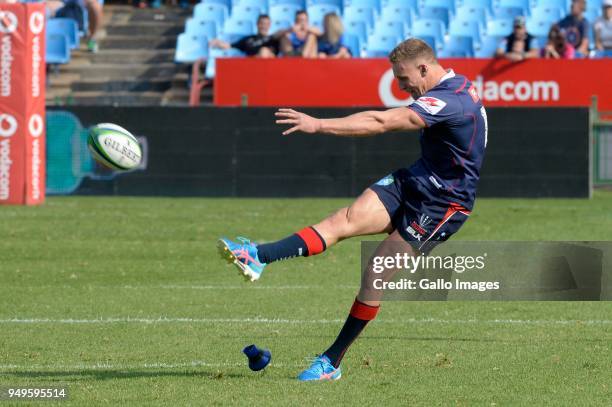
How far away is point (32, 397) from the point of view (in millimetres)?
6934

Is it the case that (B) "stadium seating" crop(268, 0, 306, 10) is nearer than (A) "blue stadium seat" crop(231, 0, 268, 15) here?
Yes

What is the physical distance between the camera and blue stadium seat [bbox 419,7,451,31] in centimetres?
2605

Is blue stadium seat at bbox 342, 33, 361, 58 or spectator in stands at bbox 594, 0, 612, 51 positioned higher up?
spectator in stands at bbox 594, 0, 612, 51

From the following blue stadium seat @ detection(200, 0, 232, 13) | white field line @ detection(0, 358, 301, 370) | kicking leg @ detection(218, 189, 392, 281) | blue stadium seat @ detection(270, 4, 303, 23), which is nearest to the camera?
kicking leg @ detection(218, 189, 392, 281)

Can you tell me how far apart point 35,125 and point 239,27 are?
7068 mm

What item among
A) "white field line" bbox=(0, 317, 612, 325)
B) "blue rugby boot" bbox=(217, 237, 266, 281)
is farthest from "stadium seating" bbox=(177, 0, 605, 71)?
"blue rugby boot" bbox=(217, 237, 266, 281)

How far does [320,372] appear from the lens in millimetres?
7570

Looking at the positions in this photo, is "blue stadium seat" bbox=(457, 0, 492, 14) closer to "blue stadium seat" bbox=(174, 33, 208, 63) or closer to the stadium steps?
"blue stadium seat" bbox=(174, 33, 208, 63)

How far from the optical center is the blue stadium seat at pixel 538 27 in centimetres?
2535

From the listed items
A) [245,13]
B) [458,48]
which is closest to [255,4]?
[245,13]

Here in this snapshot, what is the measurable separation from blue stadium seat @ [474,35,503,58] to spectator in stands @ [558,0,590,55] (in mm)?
1686

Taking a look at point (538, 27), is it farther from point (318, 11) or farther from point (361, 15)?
point (318, 11)

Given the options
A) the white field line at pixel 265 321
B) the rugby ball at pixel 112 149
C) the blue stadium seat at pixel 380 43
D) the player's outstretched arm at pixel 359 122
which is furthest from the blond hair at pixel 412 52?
the blue stadium seat at pixel 380 43

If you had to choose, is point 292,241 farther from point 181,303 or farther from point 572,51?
point 572,51
